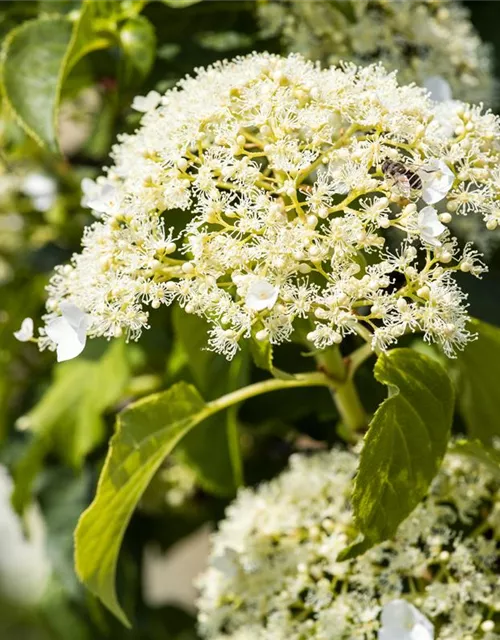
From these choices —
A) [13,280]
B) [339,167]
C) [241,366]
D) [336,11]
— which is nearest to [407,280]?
[339,167]

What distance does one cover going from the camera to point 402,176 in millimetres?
580

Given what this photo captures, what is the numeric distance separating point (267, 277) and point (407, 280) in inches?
3.2

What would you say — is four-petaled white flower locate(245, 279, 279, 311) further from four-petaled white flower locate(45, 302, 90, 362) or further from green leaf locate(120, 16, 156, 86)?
green leaf locate(120, 16, 156, 86)

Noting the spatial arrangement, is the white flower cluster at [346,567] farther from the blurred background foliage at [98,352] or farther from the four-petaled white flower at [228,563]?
the blurred background foliage at [98,352]

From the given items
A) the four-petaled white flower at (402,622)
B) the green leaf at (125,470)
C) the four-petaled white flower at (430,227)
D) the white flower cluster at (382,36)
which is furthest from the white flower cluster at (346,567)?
the white flower cluster at (382,36)

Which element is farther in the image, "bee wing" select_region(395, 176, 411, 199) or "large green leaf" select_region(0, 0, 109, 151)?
"large green leaf" select_region(0, 0, 109, 151)

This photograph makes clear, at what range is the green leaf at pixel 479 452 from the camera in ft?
2.20

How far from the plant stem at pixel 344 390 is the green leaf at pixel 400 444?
2.2 inches

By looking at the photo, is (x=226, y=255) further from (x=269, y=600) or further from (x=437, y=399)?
(x=269, y=600)

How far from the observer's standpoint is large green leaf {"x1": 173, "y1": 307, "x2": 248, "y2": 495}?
0.80m

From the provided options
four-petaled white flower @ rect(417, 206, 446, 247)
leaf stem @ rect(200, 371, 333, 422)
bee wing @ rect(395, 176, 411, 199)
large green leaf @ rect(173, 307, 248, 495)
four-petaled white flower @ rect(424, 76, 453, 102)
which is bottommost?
large green leaf @ rect(173, 307, 248, 495)

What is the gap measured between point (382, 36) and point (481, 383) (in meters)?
0.31

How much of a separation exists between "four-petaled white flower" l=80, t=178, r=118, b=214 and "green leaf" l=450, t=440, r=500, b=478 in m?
0.28

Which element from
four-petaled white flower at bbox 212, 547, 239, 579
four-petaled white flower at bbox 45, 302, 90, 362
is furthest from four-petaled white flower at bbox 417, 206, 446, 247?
four-petaled white flower at bbox 212, 547, 239, 579
